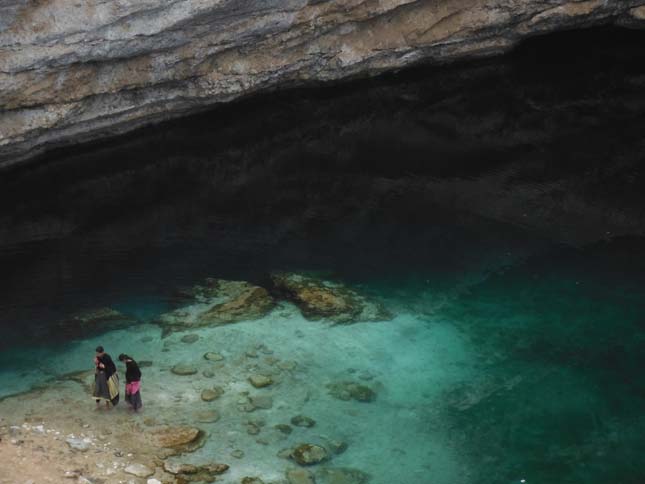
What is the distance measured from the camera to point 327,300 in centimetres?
2466

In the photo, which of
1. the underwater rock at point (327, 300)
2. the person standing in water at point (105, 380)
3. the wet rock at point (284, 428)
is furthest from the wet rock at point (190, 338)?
the wet rock at point (284, 428)

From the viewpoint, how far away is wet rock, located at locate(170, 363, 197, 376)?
21734 millimetres

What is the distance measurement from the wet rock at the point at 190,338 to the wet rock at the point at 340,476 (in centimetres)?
562

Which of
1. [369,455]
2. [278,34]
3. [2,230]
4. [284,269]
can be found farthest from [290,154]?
[369,455]

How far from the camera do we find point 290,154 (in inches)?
1277

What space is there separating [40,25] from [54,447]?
40.3 ft

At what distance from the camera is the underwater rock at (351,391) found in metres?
21.2

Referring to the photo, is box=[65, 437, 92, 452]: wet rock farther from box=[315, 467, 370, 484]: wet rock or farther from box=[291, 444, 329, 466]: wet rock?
box=[315, 467, 370, 484]: wet rock

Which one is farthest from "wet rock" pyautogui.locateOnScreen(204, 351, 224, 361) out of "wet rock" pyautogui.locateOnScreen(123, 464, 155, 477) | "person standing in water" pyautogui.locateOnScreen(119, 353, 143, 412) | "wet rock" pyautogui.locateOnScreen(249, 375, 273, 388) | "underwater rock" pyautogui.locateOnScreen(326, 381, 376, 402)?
"wet rock" pyautogui.locateOnScreen(123, 464, 155, 477)

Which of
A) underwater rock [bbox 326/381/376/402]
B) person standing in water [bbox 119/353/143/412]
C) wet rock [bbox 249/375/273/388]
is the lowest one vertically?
underwater rock [bbox 326/381/376/402]

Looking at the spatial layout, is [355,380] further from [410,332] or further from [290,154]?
[290,154]

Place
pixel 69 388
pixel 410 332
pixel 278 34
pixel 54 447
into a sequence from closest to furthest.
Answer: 1. pixel 54 447
2. pixel 69 388
3. pixel 410 332
4. pixel 278 34

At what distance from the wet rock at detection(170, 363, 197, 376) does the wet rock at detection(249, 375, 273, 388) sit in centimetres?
145

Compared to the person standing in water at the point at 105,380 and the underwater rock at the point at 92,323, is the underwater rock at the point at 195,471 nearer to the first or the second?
the person standing in water at the point at 105,380
